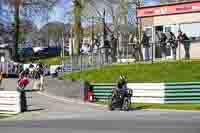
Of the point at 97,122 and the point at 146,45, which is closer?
the point at 97,122

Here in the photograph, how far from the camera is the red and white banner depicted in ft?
123

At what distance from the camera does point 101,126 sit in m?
19.7

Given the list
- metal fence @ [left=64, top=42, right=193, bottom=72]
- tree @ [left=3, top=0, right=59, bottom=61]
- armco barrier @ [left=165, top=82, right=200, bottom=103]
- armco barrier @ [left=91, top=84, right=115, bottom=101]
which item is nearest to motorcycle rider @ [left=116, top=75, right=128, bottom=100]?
armco barrier @ [left=165, top=82, right=200, bottom=103]

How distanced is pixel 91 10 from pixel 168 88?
3635 cm

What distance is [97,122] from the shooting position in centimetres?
2142

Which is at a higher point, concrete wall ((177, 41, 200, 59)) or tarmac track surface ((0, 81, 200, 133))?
concrete wall ((177, 41, 200, 59))

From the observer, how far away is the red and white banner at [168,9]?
37.3 meters

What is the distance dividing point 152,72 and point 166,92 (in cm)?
557

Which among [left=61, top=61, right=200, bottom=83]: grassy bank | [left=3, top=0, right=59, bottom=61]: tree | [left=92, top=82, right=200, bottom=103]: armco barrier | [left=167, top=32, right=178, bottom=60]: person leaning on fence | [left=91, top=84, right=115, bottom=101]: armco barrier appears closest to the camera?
[left=92, top=82, right=200, bottom=103]: armco barrier

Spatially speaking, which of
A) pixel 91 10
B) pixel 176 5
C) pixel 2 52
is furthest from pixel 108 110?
pixel 2 52

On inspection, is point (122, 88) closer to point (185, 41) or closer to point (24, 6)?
point (185, 41)

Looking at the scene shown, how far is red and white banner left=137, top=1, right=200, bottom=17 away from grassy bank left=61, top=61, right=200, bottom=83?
11.6 ft

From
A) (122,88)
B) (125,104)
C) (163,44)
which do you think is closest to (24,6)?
(163,44)

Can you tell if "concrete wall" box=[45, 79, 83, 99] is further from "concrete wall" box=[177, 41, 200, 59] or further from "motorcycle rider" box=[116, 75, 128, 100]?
"concrete wall" box=[177, 41, 200, 59]
